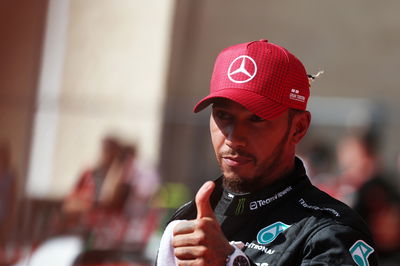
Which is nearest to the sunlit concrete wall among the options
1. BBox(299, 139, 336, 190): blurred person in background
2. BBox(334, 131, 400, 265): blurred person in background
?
BBox(299, 139, 336, 190): blurred person in background

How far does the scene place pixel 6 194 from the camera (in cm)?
796

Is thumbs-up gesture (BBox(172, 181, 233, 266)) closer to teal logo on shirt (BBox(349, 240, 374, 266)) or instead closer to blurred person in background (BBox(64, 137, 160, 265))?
teal logo on shirt (BBox(349, 240, 374, 266))

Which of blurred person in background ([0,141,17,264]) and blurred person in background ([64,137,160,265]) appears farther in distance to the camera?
blurred person in background ([64,137,160,265])

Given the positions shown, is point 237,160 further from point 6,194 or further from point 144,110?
point 144,110

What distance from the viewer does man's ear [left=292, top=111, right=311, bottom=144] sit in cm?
234

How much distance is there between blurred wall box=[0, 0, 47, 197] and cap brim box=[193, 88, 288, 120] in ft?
24.4

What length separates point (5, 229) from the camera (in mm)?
7344

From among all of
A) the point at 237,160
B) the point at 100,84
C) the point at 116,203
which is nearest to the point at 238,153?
the point at 237,160

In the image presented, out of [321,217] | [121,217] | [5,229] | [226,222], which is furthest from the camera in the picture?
[121,217]

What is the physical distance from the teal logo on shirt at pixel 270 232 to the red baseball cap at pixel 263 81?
1.00 ft

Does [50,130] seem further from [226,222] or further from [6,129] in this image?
[226,222]

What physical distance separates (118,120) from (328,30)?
4029 millimetres

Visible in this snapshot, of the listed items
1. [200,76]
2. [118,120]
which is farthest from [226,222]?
[200,76]

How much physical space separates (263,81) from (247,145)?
0.20 metres
